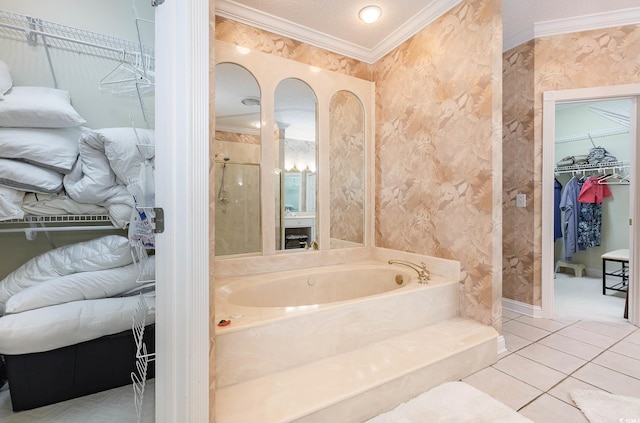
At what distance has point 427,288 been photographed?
6.65ft

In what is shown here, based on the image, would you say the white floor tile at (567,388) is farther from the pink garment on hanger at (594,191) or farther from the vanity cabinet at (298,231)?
the pink garment on hanger at (594,191)

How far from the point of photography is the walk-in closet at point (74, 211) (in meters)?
1.43

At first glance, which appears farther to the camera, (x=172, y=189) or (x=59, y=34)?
(x=59, y=34)

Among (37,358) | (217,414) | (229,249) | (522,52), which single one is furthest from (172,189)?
(522,52)

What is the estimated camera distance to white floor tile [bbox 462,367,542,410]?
5.02 ft

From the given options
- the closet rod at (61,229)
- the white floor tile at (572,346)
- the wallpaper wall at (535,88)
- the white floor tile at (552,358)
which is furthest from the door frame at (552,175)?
the closet rod at (61,229)

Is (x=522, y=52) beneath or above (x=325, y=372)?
above

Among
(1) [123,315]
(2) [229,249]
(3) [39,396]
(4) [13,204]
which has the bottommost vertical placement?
(3) [39,396]

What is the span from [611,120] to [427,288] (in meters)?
4.39

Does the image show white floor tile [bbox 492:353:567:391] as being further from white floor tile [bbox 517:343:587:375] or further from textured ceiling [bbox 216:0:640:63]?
textured ceiling [bbox 216:0:640:63]

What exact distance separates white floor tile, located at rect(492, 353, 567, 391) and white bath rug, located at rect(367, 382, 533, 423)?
367 millimetres

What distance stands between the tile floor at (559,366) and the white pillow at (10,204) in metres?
2.62

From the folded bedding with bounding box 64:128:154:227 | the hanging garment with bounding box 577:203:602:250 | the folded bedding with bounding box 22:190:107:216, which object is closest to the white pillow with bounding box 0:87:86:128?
the folded bedding with bounding box 64:128:154:227

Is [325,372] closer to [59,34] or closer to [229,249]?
[229,249]
